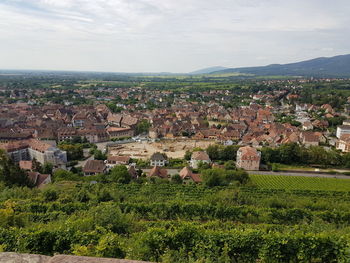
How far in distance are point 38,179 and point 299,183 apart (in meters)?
24.6

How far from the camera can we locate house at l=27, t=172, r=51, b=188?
2108 cm

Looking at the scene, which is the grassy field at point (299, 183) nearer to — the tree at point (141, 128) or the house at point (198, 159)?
the house at point (198, 159)

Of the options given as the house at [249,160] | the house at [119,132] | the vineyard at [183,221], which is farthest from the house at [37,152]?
the house at [249,160]

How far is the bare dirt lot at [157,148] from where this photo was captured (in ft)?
114

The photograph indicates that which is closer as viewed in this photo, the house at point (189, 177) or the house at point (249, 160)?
the house at point (189, 177)

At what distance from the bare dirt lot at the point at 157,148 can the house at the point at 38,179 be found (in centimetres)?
1296

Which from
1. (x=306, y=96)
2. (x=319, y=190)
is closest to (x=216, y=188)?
(x=319, y=190)

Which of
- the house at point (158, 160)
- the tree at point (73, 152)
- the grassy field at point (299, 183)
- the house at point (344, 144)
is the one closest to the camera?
the grassy field at point (299, 183)

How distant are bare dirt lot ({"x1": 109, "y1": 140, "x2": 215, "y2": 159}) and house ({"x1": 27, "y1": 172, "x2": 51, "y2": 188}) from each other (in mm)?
12956

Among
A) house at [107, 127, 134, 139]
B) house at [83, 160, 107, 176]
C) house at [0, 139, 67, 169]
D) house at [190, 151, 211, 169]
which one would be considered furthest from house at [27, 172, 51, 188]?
house at [107, 127, 134, 139]

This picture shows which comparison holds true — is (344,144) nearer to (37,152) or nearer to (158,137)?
(158,137)

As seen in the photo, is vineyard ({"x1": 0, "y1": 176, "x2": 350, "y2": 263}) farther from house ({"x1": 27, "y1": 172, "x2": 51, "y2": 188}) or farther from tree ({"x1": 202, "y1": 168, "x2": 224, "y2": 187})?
house ({"x1": 27, "y1": 172, "x2": 51, "y2": 188})

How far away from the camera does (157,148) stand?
37.7m

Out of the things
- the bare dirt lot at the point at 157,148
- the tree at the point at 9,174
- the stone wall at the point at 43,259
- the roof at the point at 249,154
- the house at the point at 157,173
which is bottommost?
the bare dirt lot at the point at 157,148
